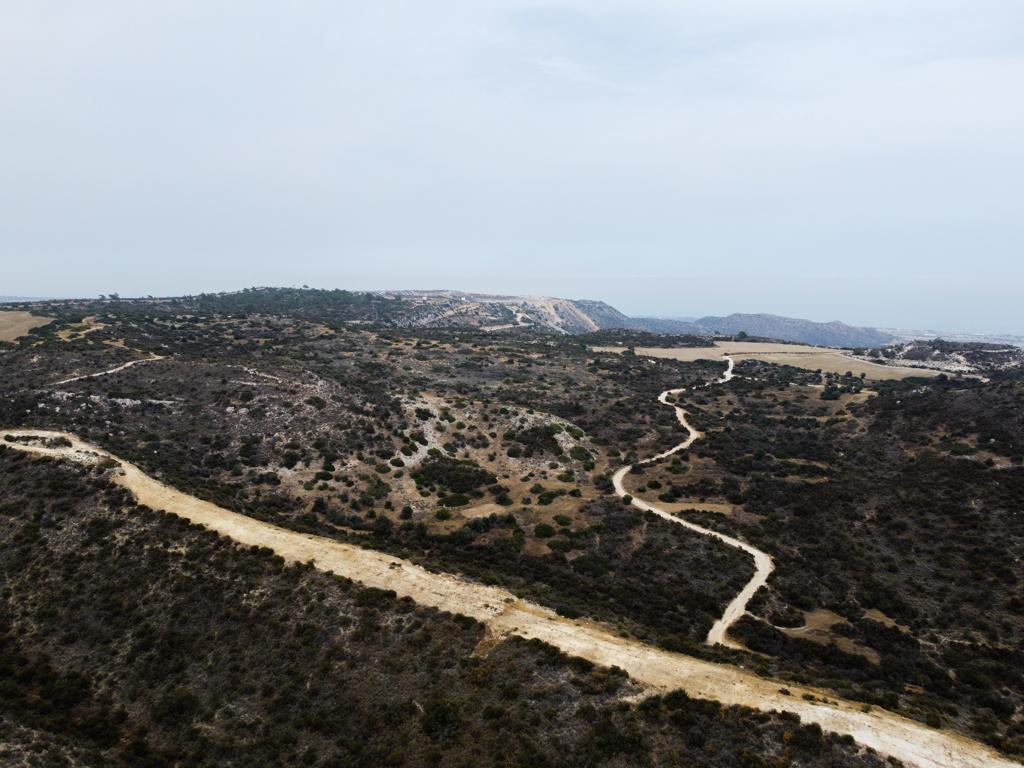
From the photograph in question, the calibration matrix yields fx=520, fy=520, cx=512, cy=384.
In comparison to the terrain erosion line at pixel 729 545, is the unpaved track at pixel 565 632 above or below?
above

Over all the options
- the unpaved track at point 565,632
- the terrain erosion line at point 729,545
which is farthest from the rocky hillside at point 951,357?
the unpaved track at point 565,632

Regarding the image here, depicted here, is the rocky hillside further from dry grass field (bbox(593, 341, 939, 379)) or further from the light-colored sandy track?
the light-colored sandy track

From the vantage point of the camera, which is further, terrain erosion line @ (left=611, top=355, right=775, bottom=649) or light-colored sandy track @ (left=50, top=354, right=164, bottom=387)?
light-colored sandy track @ (left=50, top=354, right=164, bottom=387)

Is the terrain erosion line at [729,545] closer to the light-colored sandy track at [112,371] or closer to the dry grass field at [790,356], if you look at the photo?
the dry grass field at [790,356]

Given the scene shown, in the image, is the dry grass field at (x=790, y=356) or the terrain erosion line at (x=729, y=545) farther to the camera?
the dry grass field at (x=790, y=356)

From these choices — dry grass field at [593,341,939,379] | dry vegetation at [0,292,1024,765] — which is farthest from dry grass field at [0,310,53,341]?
dry grass field at [593,341,939,379]

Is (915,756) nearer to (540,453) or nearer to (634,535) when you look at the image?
(634,535)

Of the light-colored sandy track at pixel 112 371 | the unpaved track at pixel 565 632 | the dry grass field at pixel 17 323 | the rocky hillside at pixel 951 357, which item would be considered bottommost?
the unpaved track at pixel 565 632
